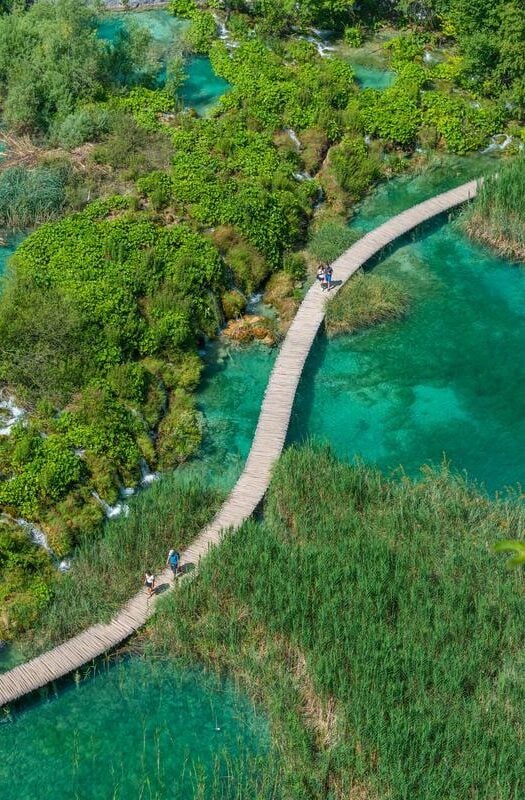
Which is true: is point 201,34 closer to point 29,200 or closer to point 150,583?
point 29,200

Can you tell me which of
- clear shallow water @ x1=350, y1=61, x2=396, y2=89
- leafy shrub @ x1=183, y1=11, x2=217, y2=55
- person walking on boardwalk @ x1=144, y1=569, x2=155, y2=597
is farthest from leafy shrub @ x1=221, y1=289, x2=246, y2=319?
leafy shrub @ x1=183, y1=11, x2=217, y2=55

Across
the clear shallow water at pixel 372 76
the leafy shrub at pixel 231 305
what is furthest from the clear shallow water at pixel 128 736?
the clear shallow water at pixel 372 76

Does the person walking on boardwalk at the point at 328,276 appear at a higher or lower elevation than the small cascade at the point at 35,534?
higher

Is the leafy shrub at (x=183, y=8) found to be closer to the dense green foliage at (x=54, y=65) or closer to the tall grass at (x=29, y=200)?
the dense green foliage at (x=54, y=65)

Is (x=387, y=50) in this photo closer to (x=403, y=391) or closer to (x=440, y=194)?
(x=440, y=194)

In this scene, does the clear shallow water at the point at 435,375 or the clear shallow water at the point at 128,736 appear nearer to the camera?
the clear shallow water at the point at 128,736

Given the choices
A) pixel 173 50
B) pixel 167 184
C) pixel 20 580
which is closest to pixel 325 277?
pixel 167 184

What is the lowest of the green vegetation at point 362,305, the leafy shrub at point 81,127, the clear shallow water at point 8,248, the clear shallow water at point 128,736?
the clear shallow water at point 128,736
